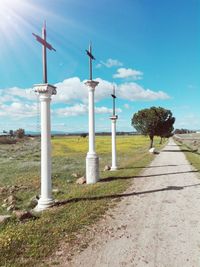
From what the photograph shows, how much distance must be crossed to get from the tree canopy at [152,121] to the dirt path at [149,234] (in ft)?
112

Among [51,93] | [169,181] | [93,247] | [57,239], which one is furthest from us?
[169,181]

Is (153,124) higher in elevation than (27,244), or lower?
higher

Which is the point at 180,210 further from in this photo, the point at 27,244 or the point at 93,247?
the point at 27,244

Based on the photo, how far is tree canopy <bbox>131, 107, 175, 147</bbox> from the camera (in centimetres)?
4262

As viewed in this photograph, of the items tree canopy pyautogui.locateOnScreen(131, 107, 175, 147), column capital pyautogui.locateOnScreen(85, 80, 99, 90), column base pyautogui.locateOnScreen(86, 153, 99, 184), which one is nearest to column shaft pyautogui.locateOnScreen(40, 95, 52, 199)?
column base pyautogui.locateOnScreen(86, 153, 99, 184)

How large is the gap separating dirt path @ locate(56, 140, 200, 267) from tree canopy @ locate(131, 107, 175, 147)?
3400 centimetres

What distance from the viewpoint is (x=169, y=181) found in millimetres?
11570

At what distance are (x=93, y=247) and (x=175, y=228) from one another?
1887 mm

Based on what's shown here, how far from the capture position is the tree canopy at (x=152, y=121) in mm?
42625

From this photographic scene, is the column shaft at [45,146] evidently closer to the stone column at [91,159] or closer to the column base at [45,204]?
the column base at [45,204]

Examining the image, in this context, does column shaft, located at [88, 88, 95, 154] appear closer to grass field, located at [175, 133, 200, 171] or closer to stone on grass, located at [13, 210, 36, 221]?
stone on grass, located at [13, 210, 36, 221]

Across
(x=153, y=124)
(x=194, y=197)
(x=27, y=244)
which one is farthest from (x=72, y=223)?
(x=153, y=124)

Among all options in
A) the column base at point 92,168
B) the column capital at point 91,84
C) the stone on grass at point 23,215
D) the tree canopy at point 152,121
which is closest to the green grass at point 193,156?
the tree canopy at point 152,121

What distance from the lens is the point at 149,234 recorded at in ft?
17.9
